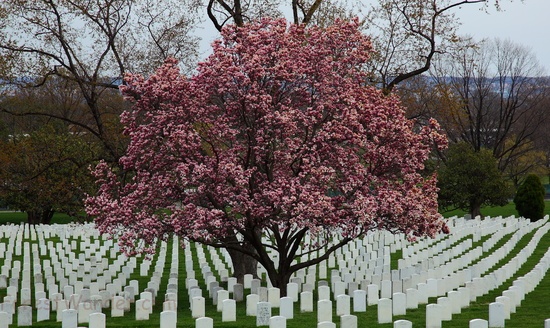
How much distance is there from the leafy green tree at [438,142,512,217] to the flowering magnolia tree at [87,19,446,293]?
24.8 metres

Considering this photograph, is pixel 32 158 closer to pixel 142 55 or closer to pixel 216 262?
pixel 142 55

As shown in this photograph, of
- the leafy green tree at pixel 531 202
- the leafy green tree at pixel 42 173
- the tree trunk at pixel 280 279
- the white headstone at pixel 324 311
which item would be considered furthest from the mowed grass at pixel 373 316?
the leafy green tree at pixel 531 202

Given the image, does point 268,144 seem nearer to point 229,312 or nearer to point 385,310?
point 229,312

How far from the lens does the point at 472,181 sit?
39.7 metres

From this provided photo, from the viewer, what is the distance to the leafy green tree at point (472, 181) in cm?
3969

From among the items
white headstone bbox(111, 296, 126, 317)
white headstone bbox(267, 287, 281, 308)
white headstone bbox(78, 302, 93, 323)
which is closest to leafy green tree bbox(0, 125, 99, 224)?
white headstone bbox(111, 296, 126, 317)

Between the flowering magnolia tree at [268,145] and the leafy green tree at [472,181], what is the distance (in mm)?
24792

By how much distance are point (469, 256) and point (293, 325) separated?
10.9 metres

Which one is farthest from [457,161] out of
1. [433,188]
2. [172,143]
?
[172,143]

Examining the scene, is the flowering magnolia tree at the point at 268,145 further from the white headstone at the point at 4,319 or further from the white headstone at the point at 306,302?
the white headstone at the point at 4,319

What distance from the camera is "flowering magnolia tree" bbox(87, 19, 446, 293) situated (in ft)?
47.5

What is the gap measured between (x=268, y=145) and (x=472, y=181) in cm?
2662

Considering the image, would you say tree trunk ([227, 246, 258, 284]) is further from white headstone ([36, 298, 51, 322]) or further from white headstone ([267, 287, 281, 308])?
white headstone ([36, 298, 51, 322])

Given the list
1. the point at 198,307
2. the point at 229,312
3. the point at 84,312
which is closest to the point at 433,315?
the point at 229,312
